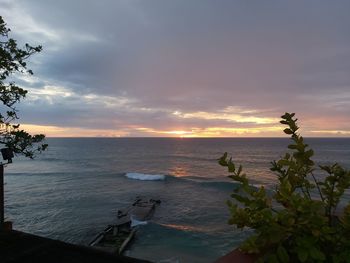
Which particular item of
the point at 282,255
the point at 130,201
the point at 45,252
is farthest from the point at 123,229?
the point at 282,255

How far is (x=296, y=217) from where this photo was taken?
5.79 ft

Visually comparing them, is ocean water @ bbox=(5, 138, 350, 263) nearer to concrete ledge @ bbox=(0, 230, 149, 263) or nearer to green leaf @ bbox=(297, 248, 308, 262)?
concrete ledge @ bbox=(0, 230, 149, 263)

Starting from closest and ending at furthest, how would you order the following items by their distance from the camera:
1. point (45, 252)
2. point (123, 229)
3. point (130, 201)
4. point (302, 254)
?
point (302, 254) → point (45, 252) → point (123, 229) → point (130, 201)

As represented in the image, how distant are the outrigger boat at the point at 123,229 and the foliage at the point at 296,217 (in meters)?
16.3

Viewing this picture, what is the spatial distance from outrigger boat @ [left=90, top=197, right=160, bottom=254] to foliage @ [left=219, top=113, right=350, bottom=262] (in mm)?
16320

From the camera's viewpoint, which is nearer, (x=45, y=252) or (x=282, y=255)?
(x=282, y=255)

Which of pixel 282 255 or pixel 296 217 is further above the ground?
pixel 296 217

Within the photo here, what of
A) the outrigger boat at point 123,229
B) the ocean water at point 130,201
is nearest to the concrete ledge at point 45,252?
the outrigger boat at point 123,229

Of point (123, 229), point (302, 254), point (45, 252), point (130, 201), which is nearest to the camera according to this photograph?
point (302, 254)

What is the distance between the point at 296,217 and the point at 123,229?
86.2 feet

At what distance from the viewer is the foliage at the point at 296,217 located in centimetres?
174

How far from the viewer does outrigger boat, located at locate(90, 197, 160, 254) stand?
74.9 feet

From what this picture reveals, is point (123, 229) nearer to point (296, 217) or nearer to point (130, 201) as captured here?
point (130, 201)

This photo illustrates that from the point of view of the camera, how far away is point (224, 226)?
1171 inches
